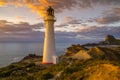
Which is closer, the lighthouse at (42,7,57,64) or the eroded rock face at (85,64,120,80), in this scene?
the eroded rock face at (85,64,120,80)

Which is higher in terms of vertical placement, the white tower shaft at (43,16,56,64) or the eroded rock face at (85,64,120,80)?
the white tower shaft at (43,16,56,64)

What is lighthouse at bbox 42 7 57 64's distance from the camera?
28.8 metres

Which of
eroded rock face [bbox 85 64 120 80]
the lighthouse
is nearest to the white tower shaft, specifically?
the lighthouse

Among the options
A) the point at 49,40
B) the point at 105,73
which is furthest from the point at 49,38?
the point at 105,73

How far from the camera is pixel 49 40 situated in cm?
2884

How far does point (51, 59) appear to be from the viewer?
29656 millimetres

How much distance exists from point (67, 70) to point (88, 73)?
222 centimetres

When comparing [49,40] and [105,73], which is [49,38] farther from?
[105,73]

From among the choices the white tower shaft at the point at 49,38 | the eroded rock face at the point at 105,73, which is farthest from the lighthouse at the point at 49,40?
the eroded rock face at the point at 105,73

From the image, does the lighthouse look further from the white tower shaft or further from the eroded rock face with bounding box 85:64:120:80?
the eroded rock face with bounding box 85:64:120:80

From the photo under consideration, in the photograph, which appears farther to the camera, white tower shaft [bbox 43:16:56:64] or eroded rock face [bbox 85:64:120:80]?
white tower shaft [bbox 43:16:56:64]

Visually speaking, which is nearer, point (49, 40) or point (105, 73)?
point (105, 73)

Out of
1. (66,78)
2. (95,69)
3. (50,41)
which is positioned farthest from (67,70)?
(50,41)

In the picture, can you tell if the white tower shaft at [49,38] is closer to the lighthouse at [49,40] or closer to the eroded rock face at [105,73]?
the lighthouse at [49,40]
